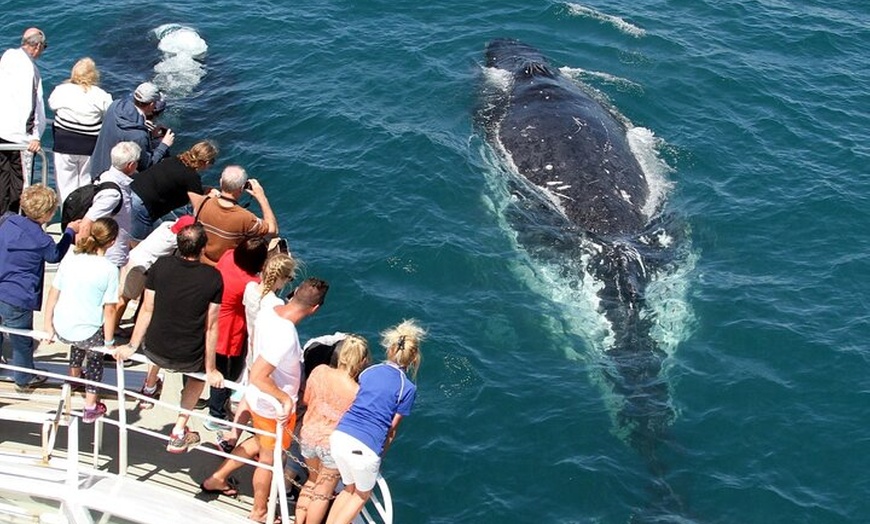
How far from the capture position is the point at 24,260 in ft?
37.8

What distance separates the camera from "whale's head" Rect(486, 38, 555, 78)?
26.1 m

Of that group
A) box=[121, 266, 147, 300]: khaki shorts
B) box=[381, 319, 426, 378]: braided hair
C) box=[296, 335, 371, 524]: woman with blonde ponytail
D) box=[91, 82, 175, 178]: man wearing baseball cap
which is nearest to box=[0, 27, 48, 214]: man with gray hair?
box=[91, 82, 175, 178]: man wearing baseball cap

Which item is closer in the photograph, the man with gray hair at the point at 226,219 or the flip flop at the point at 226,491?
the flip flop at the point at 226,491

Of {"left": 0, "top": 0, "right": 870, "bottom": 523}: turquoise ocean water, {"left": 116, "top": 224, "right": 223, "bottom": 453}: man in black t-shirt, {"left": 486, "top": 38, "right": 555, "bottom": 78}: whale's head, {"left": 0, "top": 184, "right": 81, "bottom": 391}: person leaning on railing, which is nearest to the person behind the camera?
{"left": 116, "top": 224, "right": 223, "bottom": 453}: man in black t-shirt

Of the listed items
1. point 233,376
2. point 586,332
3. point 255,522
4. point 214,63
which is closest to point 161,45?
point 214,63

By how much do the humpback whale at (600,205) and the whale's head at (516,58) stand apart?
54 millimetres

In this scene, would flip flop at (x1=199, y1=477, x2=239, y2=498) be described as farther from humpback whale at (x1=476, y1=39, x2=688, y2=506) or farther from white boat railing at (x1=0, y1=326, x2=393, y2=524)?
humpback whale at (x1=476, y1=39, x2=688, y2=506)

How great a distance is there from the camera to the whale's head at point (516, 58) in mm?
26141

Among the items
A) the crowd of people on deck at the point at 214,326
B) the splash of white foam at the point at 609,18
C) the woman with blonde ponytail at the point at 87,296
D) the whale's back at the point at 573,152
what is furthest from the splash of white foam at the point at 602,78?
the woman with blonde ponytail at the point at 87,296

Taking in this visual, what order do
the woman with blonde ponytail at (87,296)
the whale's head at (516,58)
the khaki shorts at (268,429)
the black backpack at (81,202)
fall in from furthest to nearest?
1. the whale's head at (516,58)
2. the black backpack at (81,202)
3. the woman with blonde ponytail at (87,296)
4. the khaki shorts at (268,429)

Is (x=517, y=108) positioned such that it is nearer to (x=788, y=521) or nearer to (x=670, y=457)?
(x=670, y=457)

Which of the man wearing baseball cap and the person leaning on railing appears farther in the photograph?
the man wearing baseball cap

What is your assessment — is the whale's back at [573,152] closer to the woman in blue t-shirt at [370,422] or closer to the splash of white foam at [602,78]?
the splash of white foam at [602,78]

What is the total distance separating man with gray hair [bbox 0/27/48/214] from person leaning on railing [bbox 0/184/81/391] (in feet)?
10.3
